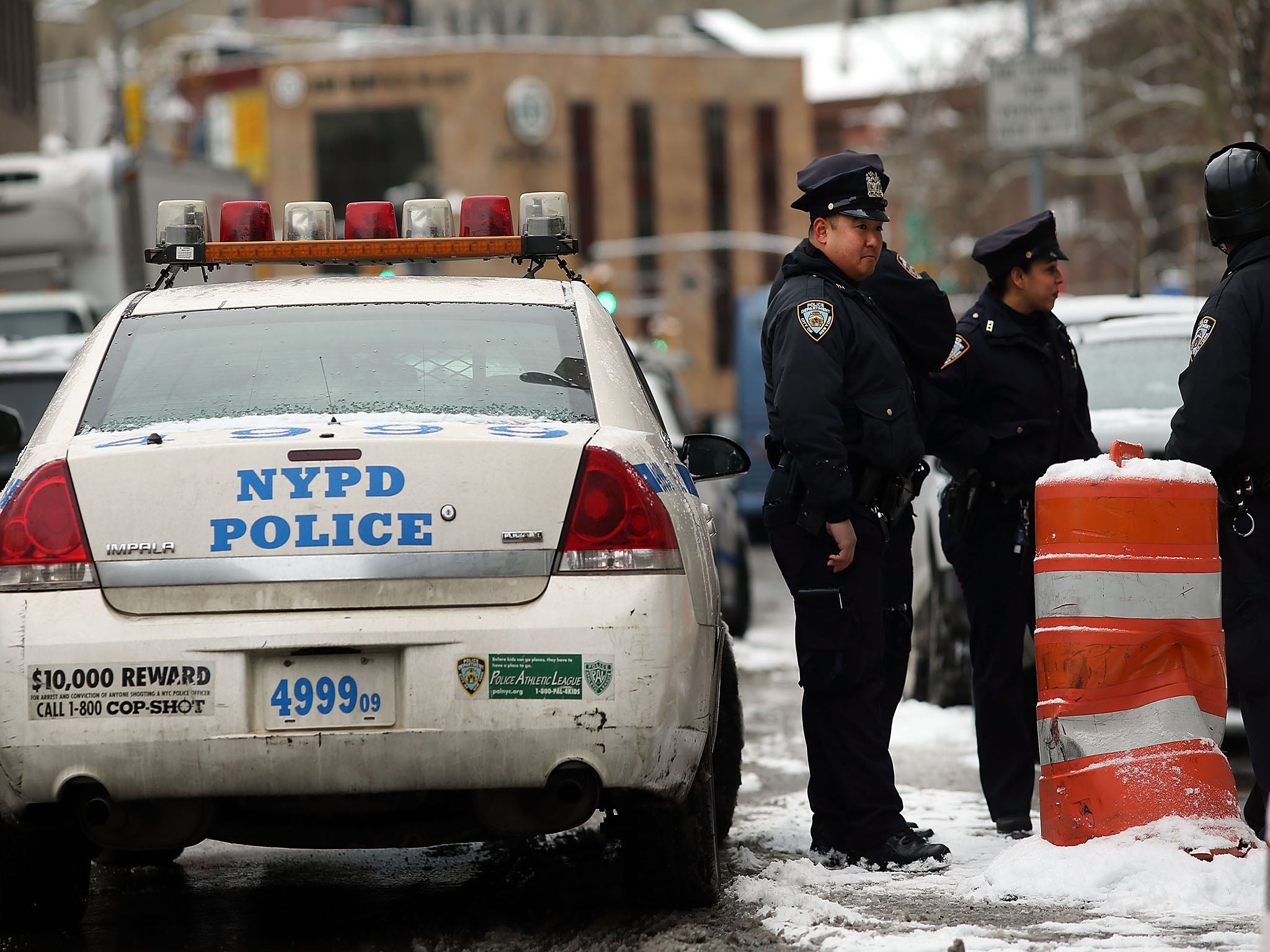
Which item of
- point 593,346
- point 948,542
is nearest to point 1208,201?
point 948,542

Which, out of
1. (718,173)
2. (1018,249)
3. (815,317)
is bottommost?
(815,317)

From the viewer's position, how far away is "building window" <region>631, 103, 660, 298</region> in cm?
8225

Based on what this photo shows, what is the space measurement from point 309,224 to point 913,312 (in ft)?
5.94

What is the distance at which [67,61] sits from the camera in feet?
385

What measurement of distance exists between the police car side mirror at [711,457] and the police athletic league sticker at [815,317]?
15.3 inches

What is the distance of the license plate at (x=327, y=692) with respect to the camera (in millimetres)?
4195

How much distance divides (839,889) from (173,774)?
183 centimetres

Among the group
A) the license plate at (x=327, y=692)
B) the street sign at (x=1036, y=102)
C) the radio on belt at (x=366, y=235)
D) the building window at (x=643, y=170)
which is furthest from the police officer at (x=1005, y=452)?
the building window at (x=643, y=170)

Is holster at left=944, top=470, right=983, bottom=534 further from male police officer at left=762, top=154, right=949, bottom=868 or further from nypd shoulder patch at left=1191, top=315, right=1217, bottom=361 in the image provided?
nypd shoulder patch at left=1191, top=315, right=1217, bottom=361

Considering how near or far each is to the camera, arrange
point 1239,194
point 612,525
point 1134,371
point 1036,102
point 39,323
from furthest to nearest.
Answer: point 1036,102, point 39,323, point 1134,371, point 1239,194, point 612,525

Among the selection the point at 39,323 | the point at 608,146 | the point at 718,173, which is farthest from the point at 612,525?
the point at 718,173

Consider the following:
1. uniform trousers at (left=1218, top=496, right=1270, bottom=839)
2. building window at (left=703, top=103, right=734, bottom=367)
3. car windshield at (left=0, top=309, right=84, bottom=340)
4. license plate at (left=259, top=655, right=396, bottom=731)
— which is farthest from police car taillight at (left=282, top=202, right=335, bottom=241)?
building window at (left=703, top=103, right=734, bottom=367)

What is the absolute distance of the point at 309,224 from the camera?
5609 millimetres

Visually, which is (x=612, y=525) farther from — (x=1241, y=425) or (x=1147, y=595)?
(x=1241, y=425)
